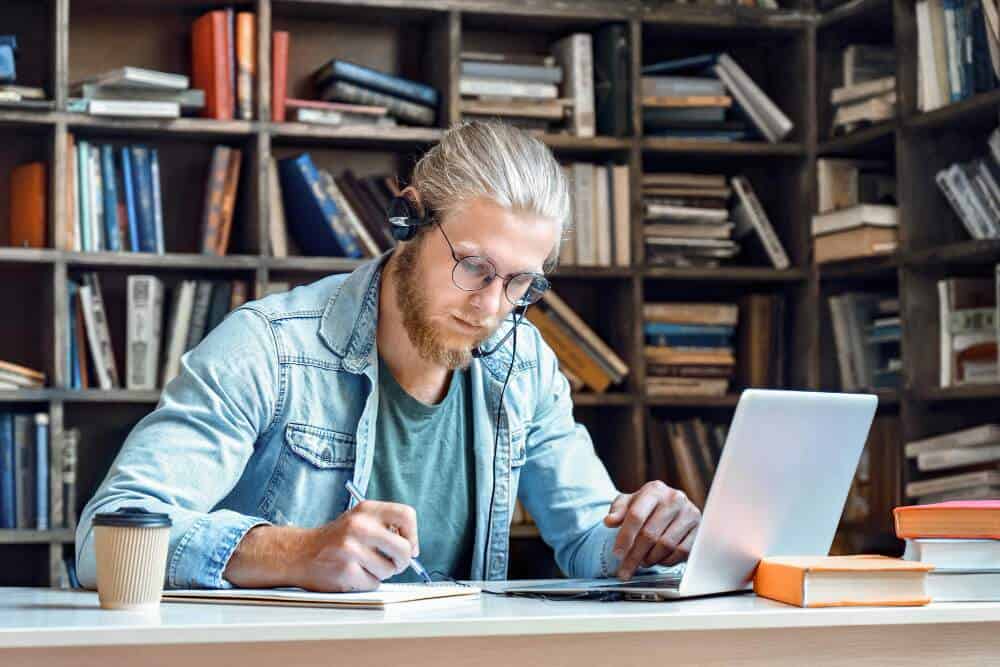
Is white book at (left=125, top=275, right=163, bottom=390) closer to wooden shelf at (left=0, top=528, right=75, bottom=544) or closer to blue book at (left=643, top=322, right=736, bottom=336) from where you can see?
wooden shelf at (left=0, top=528, right=75, bottom=544)

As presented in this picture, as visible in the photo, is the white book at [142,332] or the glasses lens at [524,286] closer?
the glasses lens at [524,286]

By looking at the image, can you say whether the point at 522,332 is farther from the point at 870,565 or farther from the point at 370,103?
the point at 370,103

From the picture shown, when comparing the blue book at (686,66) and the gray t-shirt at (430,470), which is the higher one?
the blue book at (686,66)

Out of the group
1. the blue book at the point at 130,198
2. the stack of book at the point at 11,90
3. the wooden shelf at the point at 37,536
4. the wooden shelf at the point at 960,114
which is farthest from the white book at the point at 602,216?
the wooden shelf at the point at 37,536

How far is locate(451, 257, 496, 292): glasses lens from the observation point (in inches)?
74.2

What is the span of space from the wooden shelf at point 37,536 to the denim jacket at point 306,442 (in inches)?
56.9

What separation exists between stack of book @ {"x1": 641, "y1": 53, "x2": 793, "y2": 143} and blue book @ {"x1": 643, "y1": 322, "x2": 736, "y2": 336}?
1.69 ft

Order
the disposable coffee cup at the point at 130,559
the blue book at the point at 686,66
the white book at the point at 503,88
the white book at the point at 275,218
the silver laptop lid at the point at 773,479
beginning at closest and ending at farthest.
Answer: the disposable coffee cup at the point at 130,559
the silver laptop lid at the point at 773,479
the white book at the point at 275,218
the white book at the point at 503,88
the blue book at the point at 686,66

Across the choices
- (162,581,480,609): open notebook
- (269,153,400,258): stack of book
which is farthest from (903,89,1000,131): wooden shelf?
(162,581,480,609): open notebook

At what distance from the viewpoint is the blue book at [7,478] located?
3.25m

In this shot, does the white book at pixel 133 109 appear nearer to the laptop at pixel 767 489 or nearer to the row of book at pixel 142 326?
the row of book at pixel 142 326

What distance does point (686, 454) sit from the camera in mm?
3711

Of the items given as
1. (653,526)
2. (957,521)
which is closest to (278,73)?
(653,526)

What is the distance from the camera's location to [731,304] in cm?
385
